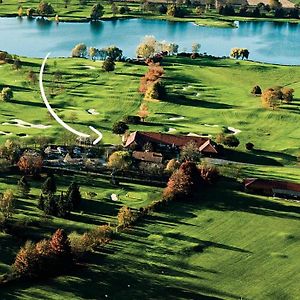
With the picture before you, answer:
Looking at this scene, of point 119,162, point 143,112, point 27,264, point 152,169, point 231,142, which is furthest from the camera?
point 143,112

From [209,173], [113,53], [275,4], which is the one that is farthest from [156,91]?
[275,4]

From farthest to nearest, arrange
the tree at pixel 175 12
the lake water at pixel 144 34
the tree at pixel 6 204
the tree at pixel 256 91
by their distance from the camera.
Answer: the tree at pixel 175 12
the lake water at pixel 144 34
the tree at pixel 256 91
the tree at pixel 6 204

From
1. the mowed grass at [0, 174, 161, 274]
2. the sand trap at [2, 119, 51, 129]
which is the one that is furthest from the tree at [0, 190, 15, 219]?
the sand trap at [2, 119, 51, 129]

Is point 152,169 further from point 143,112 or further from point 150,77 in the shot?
point 150,77

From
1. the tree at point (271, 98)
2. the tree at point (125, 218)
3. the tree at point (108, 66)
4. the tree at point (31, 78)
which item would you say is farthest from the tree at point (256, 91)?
the tree at point (125, 218)

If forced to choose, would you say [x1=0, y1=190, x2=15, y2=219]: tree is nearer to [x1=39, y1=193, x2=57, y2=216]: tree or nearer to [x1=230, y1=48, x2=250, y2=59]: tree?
[x1=39, y1=193, x2=57, y2=216]: tree

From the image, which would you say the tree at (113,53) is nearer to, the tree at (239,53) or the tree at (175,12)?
the tree at (239,53)
